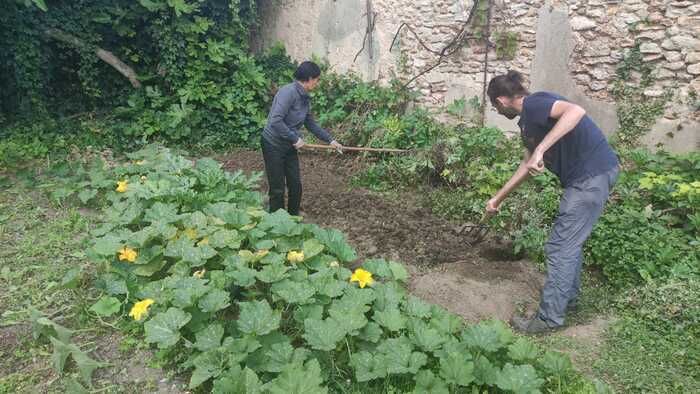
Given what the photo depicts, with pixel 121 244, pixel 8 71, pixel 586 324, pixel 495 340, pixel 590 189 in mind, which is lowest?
pixel 586 324

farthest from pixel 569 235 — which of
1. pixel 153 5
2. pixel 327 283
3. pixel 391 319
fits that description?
pixel 153 5

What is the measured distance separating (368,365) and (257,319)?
0.66 m

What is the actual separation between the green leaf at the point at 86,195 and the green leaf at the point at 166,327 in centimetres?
279

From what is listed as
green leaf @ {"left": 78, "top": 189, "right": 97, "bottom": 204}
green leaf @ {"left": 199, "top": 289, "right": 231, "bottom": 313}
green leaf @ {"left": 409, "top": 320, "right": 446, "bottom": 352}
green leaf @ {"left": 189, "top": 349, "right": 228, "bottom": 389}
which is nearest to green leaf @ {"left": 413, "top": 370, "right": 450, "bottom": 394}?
green leaf @ {"left": 409, "top": 320, "right": 446, "bottom": 352}

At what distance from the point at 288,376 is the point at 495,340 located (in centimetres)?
119

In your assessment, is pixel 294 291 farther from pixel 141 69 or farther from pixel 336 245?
pixel 141 69

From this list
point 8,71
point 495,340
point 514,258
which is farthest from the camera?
point 8,71

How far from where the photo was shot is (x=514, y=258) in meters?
4.76

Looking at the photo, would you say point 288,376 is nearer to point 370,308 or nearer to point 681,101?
point 370,308

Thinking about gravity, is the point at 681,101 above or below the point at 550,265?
above

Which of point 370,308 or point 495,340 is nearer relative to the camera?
point 495,340

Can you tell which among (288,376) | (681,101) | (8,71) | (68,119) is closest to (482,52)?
(681,101)

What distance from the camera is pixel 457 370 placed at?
2.60 m

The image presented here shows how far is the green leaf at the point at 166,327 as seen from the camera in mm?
2807
